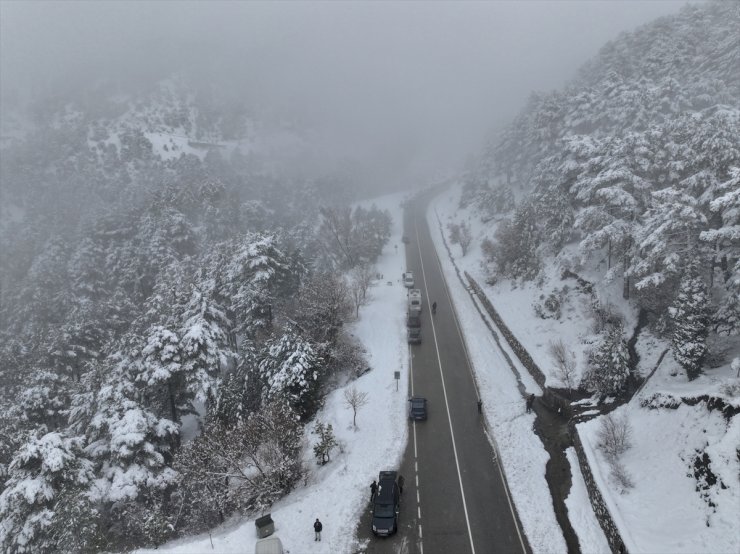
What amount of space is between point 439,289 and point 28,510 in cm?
4330

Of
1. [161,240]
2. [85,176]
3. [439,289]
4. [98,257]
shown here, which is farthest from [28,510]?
[85,176]

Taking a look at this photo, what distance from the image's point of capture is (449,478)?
81.1ft

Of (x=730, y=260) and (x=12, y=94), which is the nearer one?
(x=730, y=260)

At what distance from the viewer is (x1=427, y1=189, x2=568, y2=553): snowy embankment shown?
20995mm

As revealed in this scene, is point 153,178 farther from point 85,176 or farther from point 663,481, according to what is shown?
point 663,481

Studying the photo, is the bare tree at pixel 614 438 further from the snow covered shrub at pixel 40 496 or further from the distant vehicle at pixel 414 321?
the snow covered shrub at pixel 40 496

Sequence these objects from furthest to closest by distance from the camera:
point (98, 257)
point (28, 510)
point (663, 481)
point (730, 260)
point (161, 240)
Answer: point (98, 257)
point (161, 240)
point (730, 260)
point (28, 510)
point (663, 481)

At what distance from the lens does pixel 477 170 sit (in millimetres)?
100250

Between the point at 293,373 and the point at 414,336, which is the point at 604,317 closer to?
the point at 414,336

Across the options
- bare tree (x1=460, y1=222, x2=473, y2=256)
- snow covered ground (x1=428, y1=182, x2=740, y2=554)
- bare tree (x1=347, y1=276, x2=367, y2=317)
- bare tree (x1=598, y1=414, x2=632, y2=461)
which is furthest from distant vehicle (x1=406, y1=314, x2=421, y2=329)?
bare tree (x1=460, y1=222, x2=473, y2=256)

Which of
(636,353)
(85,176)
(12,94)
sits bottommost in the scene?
(636,353)

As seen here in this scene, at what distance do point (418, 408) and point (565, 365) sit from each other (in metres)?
10.6

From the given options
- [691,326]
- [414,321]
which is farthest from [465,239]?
[691,326]

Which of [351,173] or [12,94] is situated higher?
[12,94]
